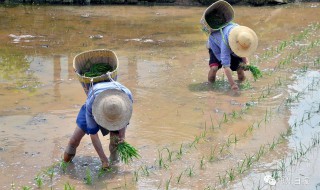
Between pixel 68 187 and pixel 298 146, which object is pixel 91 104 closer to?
pixel 68 187

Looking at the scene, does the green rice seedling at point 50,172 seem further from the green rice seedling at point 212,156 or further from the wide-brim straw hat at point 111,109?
the green rice seedling at point 212,156

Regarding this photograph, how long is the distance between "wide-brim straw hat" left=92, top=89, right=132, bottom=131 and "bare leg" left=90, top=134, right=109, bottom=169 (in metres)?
0.25

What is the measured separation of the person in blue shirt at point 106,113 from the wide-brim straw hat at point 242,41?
7.69 ft

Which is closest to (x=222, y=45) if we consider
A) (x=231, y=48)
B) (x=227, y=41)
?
(x=227, y=41)

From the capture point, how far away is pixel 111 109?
177 inches

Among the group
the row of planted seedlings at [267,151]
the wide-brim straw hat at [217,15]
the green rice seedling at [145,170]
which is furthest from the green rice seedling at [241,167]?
the wide-brim straw hat at [217,15]

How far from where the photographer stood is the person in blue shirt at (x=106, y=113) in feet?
14.9

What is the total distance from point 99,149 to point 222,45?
108 inches

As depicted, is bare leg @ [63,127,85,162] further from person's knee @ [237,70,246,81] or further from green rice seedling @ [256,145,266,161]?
person's knee @ [237,70,246,81]

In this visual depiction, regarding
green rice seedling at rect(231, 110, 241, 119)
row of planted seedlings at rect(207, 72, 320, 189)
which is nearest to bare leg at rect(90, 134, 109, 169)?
row of planted seedlings at rect(207, 72, 320, 189)

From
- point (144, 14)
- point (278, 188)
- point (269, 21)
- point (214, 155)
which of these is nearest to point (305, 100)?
point (214, 155)

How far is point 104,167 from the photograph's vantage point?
4.82 meters

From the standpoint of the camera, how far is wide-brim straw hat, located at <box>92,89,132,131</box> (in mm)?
4531

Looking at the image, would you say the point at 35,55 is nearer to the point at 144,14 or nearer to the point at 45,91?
the point at 45,91
